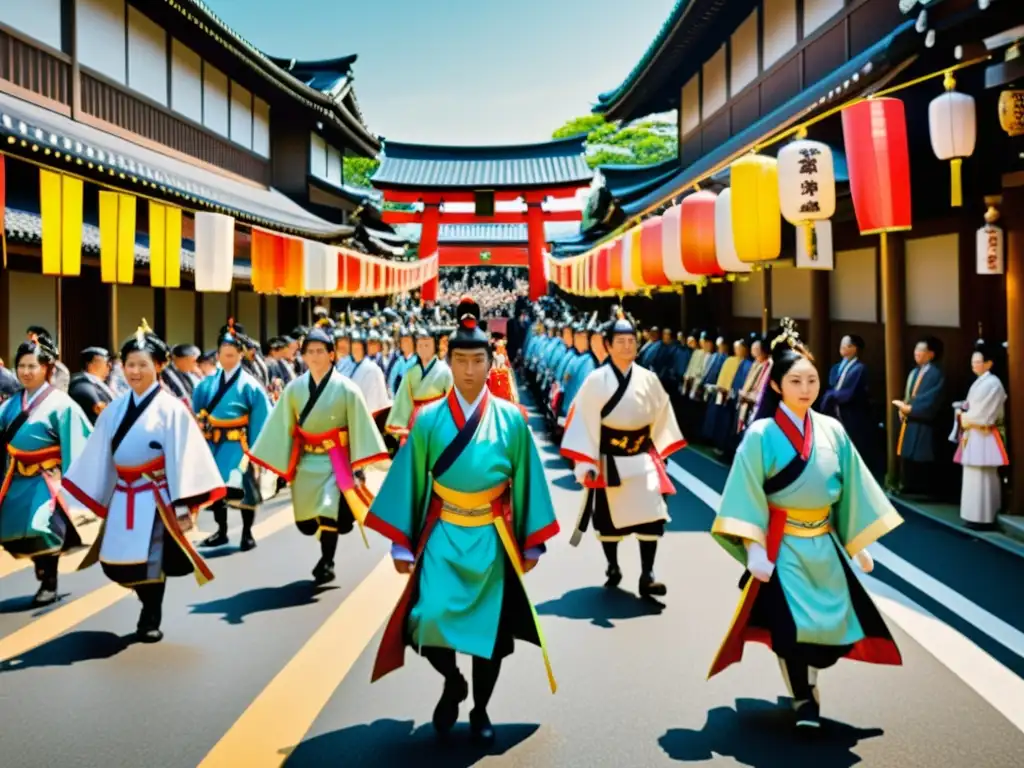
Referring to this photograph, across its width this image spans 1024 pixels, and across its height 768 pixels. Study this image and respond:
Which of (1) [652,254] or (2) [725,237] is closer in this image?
(2) [725,237]

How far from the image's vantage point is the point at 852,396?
10734mm

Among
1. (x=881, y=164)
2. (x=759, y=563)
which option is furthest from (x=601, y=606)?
(x=881, y=164)

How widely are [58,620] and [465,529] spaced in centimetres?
337

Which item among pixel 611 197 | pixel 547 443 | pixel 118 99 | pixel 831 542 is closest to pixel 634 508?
pixel 831 542

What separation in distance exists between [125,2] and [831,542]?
577 inches

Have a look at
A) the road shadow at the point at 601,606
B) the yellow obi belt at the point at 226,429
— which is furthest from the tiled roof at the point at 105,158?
the road shadow at the point at 601,606

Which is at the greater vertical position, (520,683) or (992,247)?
(992,247)

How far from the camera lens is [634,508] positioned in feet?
22.4

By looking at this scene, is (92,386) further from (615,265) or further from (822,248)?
(615,265)

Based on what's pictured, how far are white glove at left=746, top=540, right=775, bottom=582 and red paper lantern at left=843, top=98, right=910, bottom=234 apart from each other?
4.30m

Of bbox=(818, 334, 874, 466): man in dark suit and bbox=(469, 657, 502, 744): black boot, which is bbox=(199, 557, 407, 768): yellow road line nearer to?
bbox=(469, 657, 502, 744): black boot

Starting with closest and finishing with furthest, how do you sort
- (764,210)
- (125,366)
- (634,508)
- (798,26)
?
(125,366) < (634,508) < (764,210) < (798,26)

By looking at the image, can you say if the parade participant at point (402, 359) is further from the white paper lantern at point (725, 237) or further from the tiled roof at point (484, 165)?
the tiled roof at point (484, 165)

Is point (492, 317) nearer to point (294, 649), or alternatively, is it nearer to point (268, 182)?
point (268, 182)
